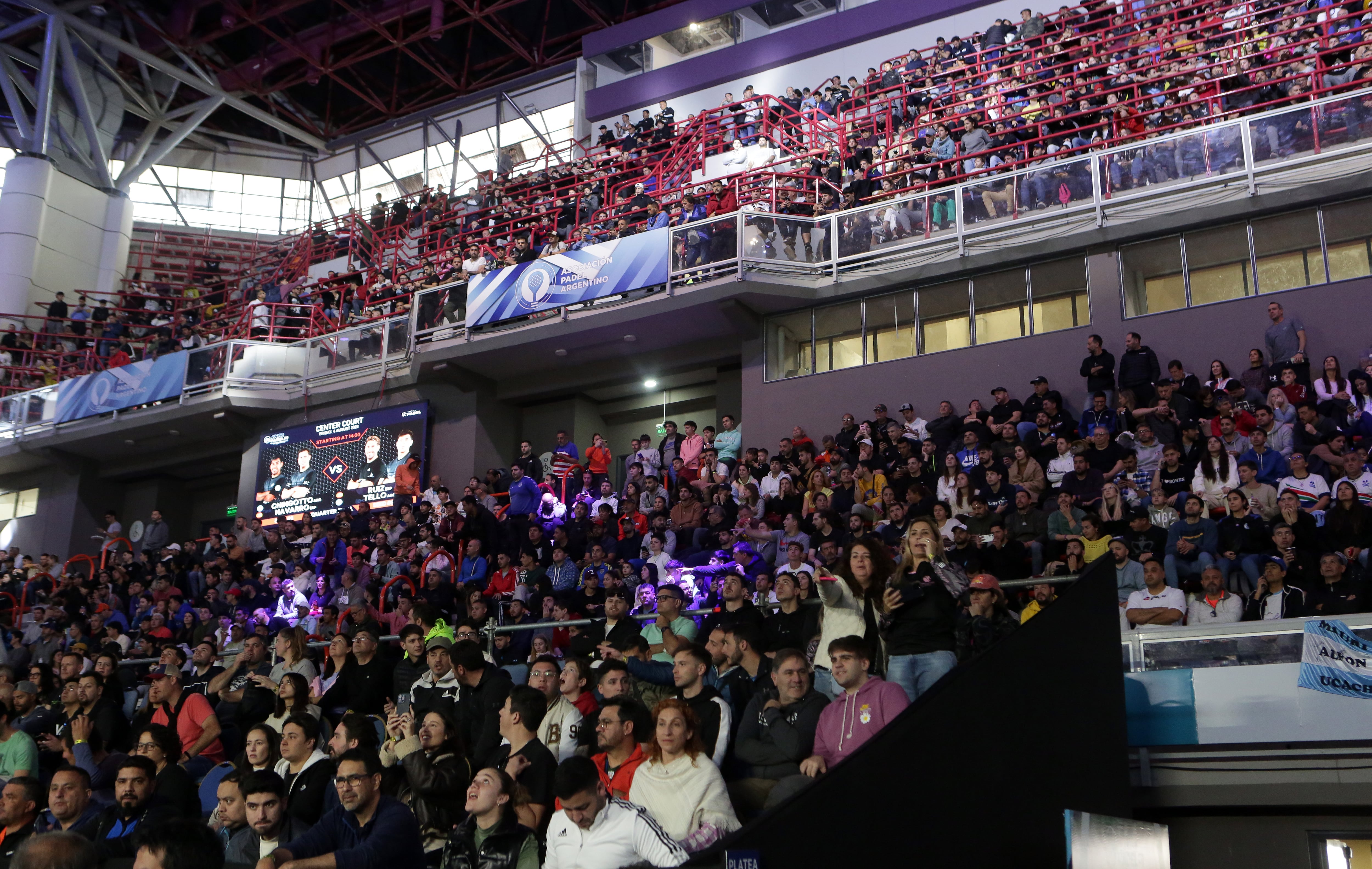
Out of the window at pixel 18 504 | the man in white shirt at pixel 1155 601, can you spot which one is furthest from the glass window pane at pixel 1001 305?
the window at pixel 18 504

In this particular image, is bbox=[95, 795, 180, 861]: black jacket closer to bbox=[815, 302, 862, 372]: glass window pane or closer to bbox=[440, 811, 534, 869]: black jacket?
bbox=[440, 811, 534, 869]: black jacket

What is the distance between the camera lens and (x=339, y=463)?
19.4 m

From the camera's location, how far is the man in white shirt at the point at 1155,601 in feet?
25.4

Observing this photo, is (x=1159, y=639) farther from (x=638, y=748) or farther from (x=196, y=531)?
(x=196, y=531)

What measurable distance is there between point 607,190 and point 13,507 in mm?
13908

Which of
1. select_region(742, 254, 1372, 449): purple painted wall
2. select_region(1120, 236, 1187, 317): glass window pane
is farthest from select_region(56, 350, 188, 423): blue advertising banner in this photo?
select_region(1120, 236, 1187, 317): glass window pane

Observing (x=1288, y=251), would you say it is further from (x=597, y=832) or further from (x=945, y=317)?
(x=597, y=832)

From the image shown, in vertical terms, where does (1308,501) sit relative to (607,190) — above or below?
below

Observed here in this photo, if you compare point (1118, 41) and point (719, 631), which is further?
point (1118, 41)

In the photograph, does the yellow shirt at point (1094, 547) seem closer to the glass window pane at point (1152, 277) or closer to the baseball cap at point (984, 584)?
the baseball cap at point (984, 584)

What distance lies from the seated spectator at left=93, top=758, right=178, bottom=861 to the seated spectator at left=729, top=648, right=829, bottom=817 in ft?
10.7

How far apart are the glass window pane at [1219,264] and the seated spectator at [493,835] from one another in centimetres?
1130

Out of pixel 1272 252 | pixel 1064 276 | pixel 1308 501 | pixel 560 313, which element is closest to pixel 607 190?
pixel 560 313

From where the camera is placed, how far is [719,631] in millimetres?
7363
